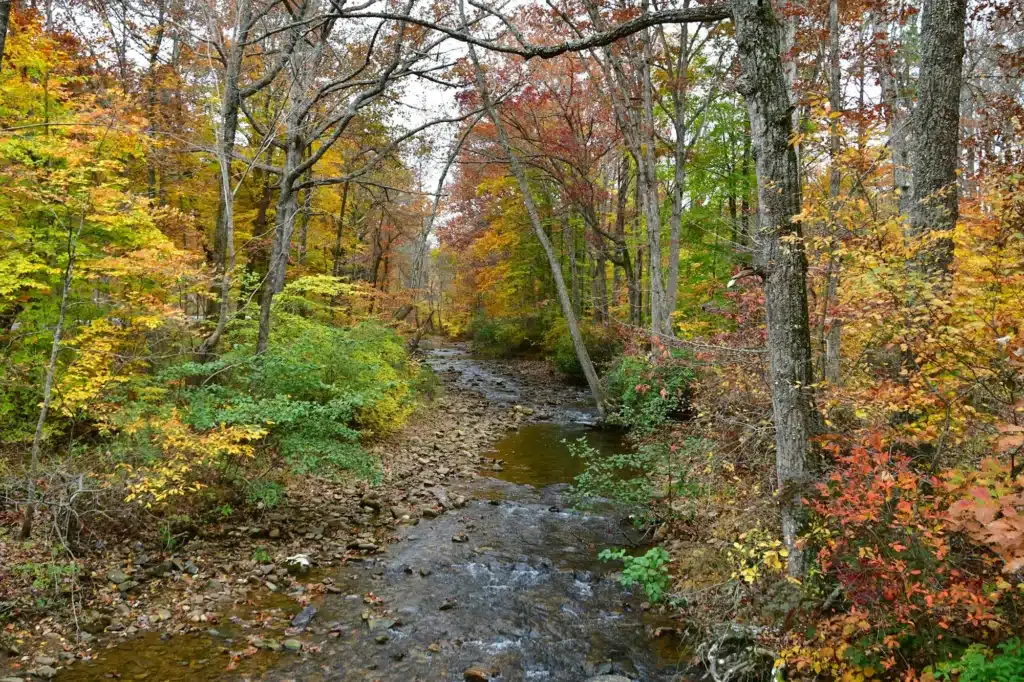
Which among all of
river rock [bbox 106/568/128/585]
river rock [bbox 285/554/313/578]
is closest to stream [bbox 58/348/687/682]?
river rock [bbox 285/554/313/578]

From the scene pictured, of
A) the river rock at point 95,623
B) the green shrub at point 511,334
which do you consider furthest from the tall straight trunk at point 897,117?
the green shrub at point 511,334

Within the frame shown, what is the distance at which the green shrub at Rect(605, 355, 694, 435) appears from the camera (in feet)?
31.1

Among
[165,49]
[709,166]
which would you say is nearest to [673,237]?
[709,166]

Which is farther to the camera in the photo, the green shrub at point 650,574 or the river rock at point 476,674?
the green shrub at point 650,574

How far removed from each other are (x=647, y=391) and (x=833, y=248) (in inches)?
273

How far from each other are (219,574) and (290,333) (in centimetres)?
527

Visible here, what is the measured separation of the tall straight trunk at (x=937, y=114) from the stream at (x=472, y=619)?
4.88 meters

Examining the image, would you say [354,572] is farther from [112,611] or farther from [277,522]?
[112,611]

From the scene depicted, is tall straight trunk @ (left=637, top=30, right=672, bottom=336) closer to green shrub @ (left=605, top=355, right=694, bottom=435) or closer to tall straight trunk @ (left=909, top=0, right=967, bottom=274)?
green shrub @ (left=605, top=355, right=694, bottom=435)

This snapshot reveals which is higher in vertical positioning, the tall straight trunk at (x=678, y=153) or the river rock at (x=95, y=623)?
the tall straight trunk at (x=678, y=153)

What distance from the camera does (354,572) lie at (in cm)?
686

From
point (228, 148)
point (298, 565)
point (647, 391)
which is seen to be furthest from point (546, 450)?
point (228, 148)

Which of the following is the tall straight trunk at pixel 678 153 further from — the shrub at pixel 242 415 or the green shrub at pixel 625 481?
the shrub at pixel 242 415

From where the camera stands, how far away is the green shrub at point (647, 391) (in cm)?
947
